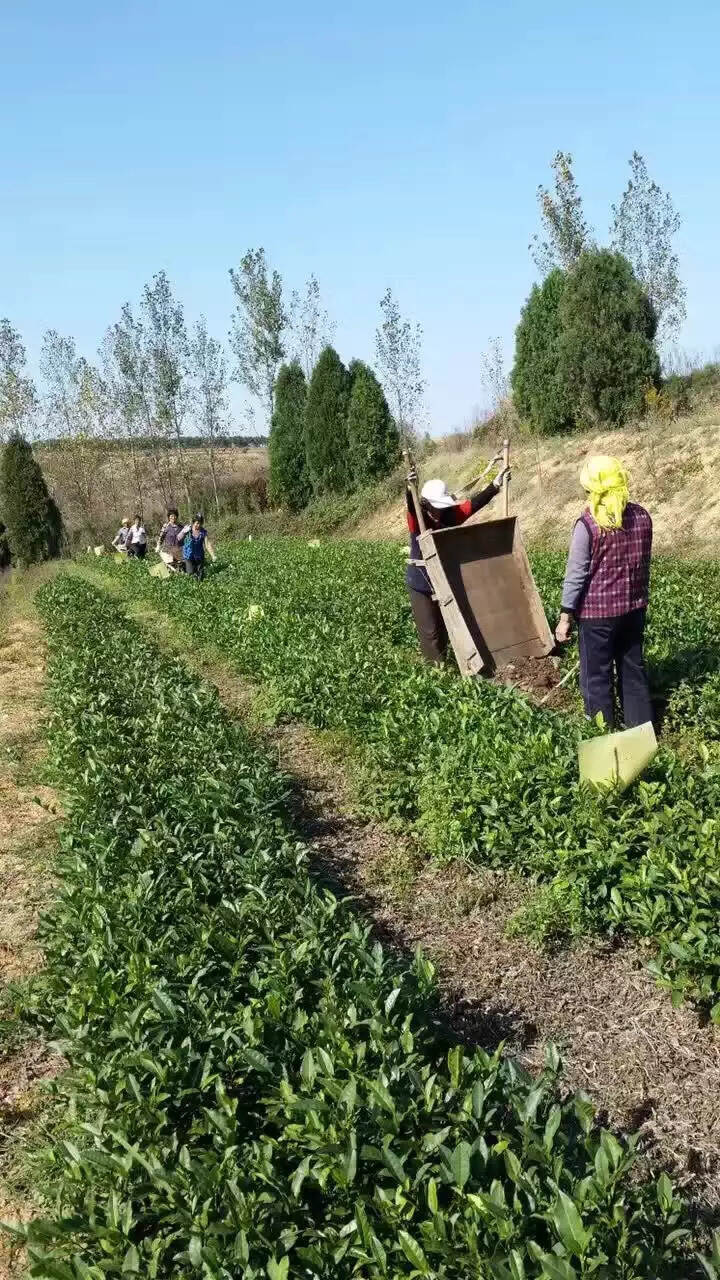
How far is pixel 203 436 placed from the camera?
41.9 m

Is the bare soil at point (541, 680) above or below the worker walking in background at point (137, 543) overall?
below

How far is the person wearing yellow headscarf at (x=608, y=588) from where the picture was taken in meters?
5.40

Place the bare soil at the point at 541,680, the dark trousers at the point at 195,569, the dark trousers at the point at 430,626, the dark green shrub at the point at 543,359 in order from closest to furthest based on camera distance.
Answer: the bare soil at the point at 541,680 → the dark trousers at the point at 430,626 → the dark trousers at the point at 195,569 → the dark green shrub at the point at 543,359

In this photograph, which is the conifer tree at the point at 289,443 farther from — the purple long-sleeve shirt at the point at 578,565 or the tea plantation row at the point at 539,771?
the purple long-sleeve shirt at the point at 578,565

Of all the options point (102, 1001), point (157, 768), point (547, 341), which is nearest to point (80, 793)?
point (157, 768)

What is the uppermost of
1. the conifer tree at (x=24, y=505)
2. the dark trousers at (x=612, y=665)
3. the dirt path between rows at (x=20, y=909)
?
the conifer tree at (x=24, y=505)

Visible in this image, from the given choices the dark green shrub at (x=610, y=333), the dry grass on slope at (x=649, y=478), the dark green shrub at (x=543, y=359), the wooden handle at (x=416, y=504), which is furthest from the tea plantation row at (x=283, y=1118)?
the dark green shrub at (x=543, y=359)

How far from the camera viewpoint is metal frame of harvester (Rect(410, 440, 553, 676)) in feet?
24.2

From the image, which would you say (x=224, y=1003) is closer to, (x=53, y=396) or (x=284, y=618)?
(x=284, y=618)

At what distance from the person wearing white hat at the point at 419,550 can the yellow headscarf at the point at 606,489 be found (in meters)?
2.15

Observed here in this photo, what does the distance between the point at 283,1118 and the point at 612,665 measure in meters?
3.66

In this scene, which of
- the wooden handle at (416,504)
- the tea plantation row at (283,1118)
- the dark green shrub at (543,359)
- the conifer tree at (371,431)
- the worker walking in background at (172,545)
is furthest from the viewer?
the conifer tree at (371,431)

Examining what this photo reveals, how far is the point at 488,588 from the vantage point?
7695mm

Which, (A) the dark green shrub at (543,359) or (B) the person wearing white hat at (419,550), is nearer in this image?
(B) the person wearing white hat at (419,550)
